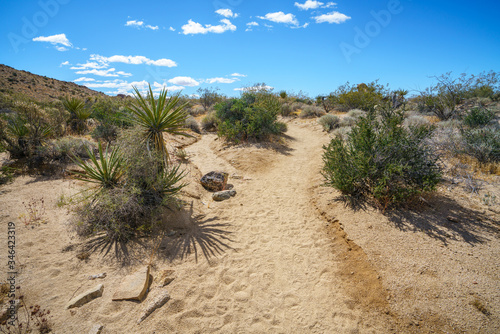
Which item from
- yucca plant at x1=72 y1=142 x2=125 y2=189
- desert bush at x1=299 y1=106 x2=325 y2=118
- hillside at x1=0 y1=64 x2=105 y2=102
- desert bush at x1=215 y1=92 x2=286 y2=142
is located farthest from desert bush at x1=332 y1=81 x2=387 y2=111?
hillside at x1=0 y1=64 x2=105 y2=102

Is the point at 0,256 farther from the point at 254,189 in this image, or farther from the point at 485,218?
the point at 485,218

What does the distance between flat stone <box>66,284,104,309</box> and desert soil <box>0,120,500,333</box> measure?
0.08m

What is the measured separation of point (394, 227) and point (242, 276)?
9.94ft

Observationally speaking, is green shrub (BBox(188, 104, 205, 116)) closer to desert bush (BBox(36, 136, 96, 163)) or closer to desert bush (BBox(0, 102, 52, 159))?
desert bush (BBox(0, 102, 52, 159))

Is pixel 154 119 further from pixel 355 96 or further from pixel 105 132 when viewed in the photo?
pixel 355 96

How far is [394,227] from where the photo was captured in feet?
13.8

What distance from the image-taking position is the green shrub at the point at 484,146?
19.9 ft

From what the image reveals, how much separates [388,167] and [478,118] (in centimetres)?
817

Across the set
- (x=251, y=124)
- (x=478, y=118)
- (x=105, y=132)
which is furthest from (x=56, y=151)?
(x=478, y=118)

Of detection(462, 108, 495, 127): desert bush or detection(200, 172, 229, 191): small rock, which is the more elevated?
detection(462, 108, 495, 127): desert bush

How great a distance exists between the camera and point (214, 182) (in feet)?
21.9

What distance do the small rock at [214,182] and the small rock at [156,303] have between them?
367cm

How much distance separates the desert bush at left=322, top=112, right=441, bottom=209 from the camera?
4.62 meters

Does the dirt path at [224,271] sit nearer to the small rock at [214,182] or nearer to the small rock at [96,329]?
the small rock at [96,329]
